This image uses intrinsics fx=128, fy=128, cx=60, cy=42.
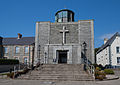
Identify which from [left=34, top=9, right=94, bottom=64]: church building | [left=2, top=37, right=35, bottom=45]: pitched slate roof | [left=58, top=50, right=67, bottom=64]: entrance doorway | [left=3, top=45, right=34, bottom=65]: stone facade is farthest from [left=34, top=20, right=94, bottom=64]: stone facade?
[left=2, top=37, right=35, bottom=45]: pitched slate roof

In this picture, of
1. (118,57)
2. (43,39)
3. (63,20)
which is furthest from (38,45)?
(118,57)

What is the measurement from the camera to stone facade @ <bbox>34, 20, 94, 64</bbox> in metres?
22.6

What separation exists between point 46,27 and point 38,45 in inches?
155

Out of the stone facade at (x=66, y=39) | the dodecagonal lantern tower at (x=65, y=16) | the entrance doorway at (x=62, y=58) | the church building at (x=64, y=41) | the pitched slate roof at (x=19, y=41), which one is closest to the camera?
the stone facade at (x=66, y=39)

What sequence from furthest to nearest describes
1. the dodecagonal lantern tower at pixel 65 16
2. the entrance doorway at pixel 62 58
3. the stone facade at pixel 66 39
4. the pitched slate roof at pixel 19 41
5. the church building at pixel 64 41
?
the pitched slate roof at pixel 19 41 < the dodecagonal lantern tower at pixel 65 16 < the entrance doorway at pixel 62 58 < the church building at pixel 64 41 < the stone facade at pixel 66 39

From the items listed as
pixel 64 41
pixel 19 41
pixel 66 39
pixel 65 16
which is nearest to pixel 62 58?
pixel 64 41

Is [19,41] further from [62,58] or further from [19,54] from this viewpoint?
[62,58]

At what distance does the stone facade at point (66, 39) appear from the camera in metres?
22.6

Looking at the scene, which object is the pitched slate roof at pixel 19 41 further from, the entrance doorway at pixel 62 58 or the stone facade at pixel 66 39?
the entrance doorway at pixel 62 58

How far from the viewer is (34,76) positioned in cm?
1465

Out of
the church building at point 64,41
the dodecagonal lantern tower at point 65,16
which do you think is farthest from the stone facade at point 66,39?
the dodecagonal lantern tower at point 65,16

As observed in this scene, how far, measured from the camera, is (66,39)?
24.5 metres

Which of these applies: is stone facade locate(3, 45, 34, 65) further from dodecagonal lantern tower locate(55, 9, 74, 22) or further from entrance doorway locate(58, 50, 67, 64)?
dodecagonal lantern tower locate(55, 9, 74, 22)

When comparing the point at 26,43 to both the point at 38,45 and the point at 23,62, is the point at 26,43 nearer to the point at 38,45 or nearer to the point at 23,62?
the point at 23,62
